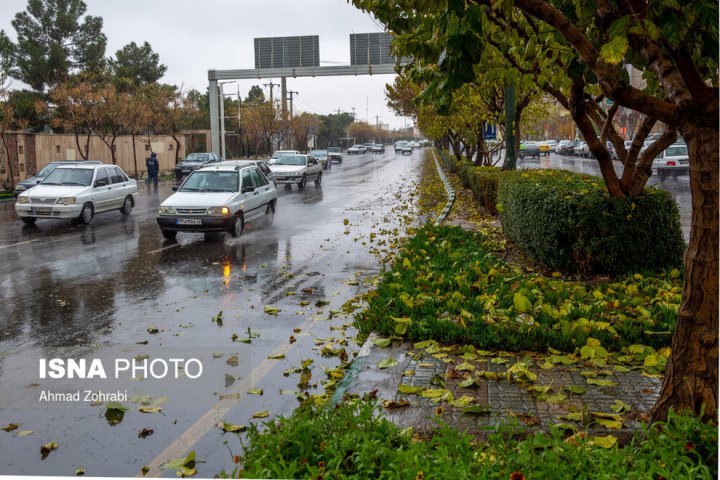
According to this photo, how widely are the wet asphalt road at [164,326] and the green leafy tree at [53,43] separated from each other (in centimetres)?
2891

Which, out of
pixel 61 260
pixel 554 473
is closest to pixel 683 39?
pixel 554 473

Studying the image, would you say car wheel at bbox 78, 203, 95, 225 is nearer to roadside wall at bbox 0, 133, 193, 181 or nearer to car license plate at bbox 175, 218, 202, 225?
car license plate at bbox 175, 218, 202, 225

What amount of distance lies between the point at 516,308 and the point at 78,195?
565 inches

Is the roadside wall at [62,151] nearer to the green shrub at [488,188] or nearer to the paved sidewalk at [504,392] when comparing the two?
the green shrub at [488,188]

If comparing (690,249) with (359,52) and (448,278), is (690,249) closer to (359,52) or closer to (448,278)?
(448,278)

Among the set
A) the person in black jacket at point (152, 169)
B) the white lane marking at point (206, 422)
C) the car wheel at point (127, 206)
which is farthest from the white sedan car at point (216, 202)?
the person in black jacket at point (152, 169)

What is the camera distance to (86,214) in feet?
62.8

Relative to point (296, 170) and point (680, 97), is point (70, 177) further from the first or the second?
point (680, 97)

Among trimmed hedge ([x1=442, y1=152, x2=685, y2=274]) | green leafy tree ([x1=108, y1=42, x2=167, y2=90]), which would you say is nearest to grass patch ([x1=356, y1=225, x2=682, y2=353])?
trimmed hedge ([x1=442, y1=152, x2=685, y2=274])

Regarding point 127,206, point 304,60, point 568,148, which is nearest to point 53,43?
point 304,60

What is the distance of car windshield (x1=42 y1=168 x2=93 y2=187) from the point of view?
19812mm

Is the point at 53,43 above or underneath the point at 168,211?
above

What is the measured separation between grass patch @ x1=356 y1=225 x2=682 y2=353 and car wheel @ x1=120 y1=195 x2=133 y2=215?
13.3m

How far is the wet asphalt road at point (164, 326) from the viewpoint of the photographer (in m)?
5.26
